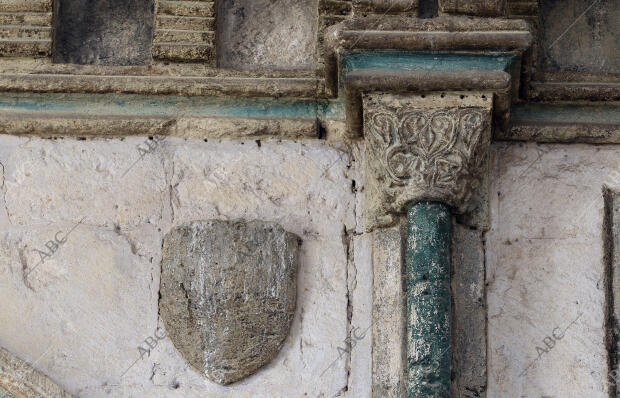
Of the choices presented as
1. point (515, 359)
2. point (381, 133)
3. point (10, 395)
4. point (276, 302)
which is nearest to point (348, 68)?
point (381, 133)

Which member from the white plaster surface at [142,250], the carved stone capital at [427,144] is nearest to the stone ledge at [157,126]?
the white plaster surface at [142,250]

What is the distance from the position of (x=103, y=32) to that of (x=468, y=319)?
5.76 ft

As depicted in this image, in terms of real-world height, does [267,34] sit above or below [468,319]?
above

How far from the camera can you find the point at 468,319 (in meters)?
4.22

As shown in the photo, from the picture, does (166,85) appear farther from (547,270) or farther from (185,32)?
(547,270)

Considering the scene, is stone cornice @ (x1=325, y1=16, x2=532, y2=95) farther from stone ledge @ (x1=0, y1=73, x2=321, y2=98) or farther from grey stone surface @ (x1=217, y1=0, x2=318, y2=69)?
grey stone surface @ (x1=217, y1=0, x2=318, y2=69)

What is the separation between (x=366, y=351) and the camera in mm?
4293

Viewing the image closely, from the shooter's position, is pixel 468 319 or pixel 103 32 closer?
pixel 468 319

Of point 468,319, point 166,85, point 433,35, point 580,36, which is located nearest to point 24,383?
point 166,85

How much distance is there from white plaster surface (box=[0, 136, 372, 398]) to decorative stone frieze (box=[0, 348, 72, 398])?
48 mm

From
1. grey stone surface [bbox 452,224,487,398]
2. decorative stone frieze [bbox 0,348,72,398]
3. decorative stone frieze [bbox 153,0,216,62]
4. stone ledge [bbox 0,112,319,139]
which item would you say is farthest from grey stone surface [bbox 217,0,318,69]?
decorative stone frieze [bbox 0,348,72,398]

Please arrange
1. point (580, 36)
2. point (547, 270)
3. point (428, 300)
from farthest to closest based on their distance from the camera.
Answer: point (580, 36)
point (547, 270)
point (428, 300)

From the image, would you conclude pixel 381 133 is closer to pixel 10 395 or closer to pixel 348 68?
pixel 348 68

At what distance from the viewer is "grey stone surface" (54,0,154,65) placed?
4.69 meters
